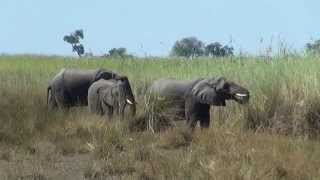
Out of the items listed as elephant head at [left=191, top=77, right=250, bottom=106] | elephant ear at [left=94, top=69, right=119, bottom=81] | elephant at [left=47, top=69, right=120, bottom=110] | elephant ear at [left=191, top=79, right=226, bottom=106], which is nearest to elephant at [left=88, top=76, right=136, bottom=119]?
elephant ear at [left=94, top=69, right=119, bottom=81]

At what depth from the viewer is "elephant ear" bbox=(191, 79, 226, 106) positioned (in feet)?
36.7

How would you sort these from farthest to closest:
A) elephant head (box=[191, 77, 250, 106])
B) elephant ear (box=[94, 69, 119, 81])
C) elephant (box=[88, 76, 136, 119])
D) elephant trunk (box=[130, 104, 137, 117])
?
elephant ear (box=[94, 69, 119, 81])
elephant (box=[88, 76, 136, 119])
elephant trunk (box=[130, 104, 137, 117])
elephant head (box=[191, 77, 250, 106])

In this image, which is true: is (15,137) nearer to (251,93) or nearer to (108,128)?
(108,128)

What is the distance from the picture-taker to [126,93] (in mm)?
12359

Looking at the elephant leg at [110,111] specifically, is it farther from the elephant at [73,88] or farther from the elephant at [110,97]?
the elephant at [73,88]

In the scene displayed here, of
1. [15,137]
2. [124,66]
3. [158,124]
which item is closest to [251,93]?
[158,124]

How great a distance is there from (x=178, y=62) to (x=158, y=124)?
5499 millimetres

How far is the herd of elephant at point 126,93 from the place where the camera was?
1123 cm

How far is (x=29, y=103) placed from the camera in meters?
14.2

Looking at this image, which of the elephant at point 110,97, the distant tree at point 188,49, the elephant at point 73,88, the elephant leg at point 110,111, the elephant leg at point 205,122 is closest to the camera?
the elephant leg at point 205,122

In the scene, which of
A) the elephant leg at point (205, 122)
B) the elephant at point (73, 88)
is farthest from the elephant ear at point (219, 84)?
the elephant at point (73, 88)

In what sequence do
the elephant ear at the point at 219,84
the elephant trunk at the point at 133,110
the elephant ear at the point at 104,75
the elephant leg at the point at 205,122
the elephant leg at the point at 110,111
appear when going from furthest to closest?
the elephant ear at the point at 104,75 < the elephant leg at the point at 110,111 < the elephant trunk at the point at 133,110 < the elephant leg at the point at 205,122 < the elephant ear at the point at 219,84

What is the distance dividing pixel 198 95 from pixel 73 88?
366 cm

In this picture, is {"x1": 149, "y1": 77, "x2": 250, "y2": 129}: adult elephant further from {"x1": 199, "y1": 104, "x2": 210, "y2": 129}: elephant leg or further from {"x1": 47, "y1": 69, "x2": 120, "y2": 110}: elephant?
{"x1": 47, "y1": 69, "x2": 120, "y2": 110}: elephant
